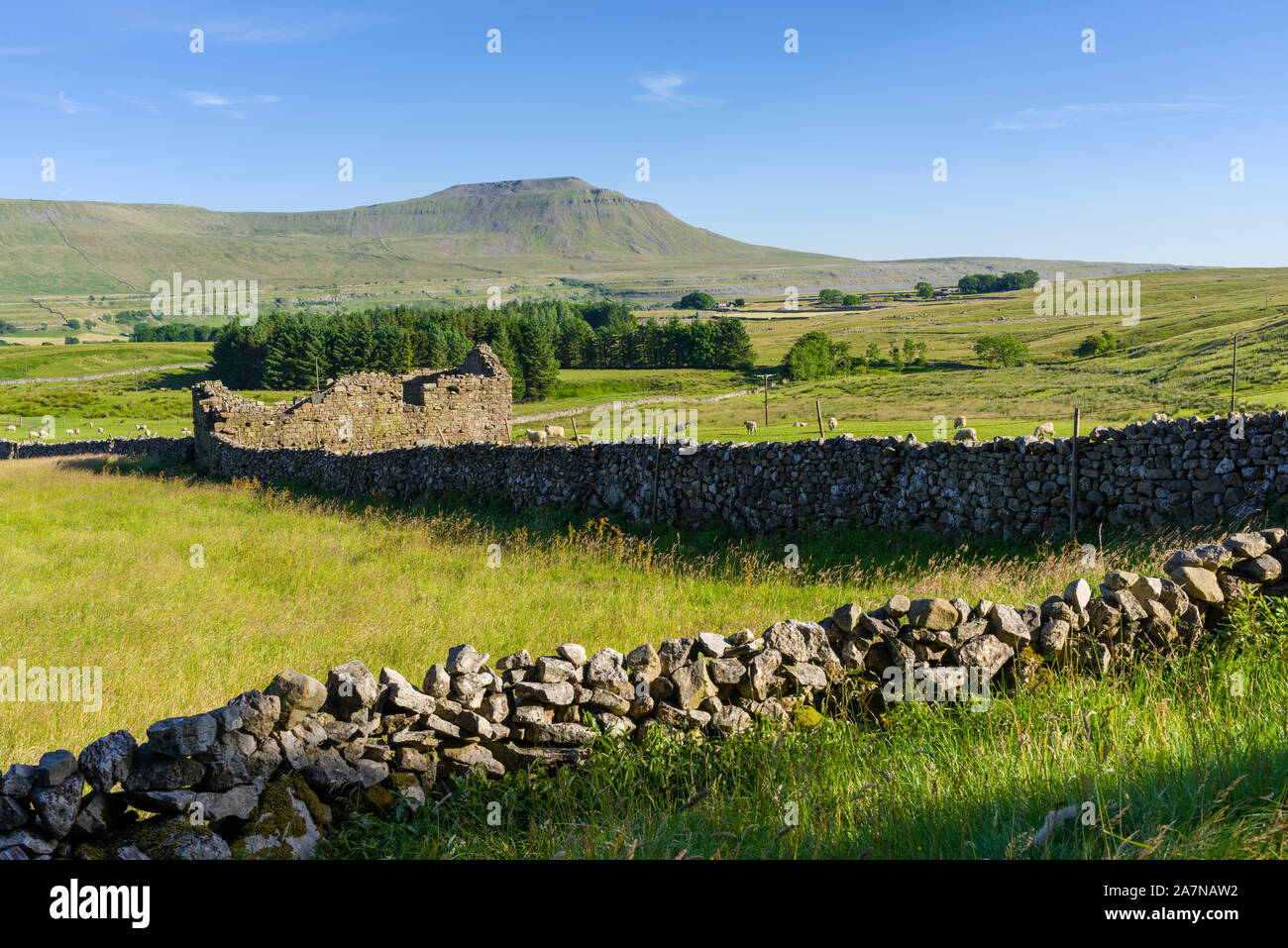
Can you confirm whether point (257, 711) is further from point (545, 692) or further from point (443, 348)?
point (443, 348)

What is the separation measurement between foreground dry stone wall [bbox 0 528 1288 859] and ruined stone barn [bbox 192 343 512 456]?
2434 cm

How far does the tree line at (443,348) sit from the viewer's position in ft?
308

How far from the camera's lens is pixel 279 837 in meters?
4.40

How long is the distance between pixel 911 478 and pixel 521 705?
34.2ft

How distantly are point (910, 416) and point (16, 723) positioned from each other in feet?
154

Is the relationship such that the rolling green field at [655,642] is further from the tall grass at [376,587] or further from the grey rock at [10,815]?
the grey rock at [10,815]

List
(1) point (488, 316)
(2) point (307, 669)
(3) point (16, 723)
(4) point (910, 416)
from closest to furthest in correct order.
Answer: (3) point (16, 723) < (2) point (307, 669) < (4) point (910, 416) < (1) point (488, 316)

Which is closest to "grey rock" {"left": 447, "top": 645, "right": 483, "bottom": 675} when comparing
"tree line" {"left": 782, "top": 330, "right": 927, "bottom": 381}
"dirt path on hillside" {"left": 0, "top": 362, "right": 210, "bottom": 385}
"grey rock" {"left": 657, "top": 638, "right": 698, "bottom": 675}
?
"grey rock" {"left": 657, "top": 638, "right": 698, "bottom": 675}

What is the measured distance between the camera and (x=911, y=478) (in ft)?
46.9

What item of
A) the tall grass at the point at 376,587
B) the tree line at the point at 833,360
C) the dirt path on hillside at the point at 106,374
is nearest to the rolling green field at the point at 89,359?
the dirt path on hillside at the point at 106,374

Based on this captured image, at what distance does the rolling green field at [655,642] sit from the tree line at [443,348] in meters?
75.1
